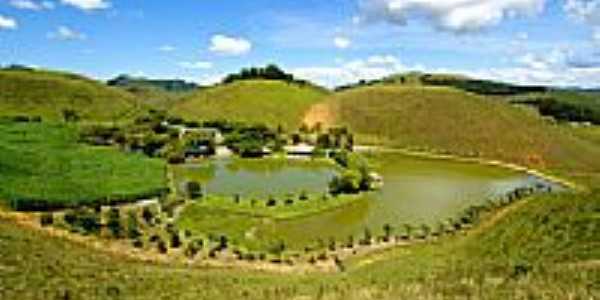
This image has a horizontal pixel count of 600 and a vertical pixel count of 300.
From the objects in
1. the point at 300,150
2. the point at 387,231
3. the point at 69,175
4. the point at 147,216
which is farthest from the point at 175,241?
the point at 300,150

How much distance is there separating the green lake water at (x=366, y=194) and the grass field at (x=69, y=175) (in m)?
8.89

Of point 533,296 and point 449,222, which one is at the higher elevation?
point 533,296

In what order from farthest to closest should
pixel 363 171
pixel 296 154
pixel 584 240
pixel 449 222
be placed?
1. pixel 296 154
2. pixel 363 171
3. pixel 449 222
4. pixel 584 240

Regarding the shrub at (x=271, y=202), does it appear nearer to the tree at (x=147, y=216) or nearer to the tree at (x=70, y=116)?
the tree at (x=147, y=216)

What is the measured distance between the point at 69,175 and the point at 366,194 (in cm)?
3540

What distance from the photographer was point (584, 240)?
4519 cm

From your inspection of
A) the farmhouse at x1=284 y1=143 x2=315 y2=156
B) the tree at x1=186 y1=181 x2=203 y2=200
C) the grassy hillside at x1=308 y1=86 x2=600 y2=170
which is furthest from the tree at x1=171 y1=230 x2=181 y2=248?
the grassy hillside at x1=308 y1=86 x2=600 y2=170

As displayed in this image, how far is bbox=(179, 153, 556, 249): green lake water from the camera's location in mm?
73312

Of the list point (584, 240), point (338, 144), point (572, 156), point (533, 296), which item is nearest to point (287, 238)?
point (584, 240)

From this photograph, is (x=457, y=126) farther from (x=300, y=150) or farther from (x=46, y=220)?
(x=46, y=220)

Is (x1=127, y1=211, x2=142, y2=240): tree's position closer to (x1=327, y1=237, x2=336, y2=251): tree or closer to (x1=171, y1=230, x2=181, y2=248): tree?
(x1=171, y1=230, x2=181, y2=248): tree

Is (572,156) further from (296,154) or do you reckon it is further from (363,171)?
(363,171)

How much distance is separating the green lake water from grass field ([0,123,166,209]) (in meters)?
8.89

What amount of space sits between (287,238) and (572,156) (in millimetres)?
90737
